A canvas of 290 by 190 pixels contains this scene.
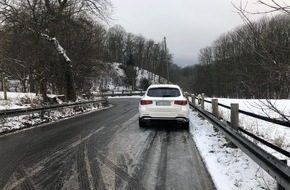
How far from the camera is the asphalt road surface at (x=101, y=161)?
6168 millimetres

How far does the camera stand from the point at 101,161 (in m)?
7.75

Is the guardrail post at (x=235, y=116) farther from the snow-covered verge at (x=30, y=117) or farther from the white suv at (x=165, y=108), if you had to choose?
the snow-covered verge at (x=30, y=117)

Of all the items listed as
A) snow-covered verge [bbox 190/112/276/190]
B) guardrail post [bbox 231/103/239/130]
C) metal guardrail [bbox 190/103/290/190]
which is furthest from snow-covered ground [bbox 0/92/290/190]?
guardrail post [bbox 231/103/239/130]

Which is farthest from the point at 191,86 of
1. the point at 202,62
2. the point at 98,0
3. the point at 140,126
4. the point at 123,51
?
the point at 140,126

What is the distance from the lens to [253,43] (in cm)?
465

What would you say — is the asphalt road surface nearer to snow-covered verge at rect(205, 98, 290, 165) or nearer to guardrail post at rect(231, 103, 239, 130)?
guardrail post at rect(231, 103, 239, 130)

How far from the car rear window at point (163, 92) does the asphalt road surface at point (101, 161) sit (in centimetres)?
193

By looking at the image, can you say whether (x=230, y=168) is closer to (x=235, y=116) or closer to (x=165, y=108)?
(x=235, y=116)

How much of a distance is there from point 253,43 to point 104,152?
5.20 meters

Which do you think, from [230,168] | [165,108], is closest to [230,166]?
[230,168]

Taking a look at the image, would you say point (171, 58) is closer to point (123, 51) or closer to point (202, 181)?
point (123, 51)

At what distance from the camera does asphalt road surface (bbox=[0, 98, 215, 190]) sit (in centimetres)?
617

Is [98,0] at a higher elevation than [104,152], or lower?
higher

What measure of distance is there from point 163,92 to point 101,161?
6.59m
